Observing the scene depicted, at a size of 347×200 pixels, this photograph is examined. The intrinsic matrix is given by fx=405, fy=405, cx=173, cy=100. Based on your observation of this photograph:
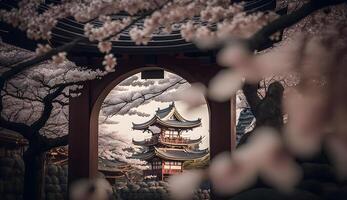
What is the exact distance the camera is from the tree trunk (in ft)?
34.2

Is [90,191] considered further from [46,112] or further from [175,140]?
[175,140]

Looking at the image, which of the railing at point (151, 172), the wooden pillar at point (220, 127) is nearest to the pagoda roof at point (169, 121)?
the railing at point (151, 172)

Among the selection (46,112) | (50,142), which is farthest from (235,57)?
(50,142)

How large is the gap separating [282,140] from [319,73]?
0.25 metres

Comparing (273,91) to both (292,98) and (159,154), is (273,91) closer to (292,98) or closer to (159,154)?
(292,98)

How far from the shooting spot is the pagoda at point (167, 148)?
29.8 meters

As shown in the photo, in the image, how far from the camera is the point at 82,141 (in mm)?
8258

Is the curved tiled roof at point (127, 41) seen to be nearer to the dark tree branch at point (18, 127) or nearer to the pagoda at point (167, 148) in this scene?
the dark tree branch at point (18, 127)

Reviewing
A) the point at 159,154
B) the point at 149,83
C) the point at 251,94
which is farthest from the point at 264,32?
the point at 159,154

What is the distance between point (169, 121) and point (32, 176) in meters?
20.7

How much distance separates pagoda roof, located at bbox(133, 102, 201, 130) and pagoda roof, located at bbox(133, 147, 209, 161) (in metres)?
1.83

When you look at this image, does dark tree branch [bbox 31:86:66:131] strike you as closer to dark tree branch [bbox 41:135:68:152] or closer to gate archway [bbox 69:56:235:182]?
dark tree branch [bbox 41:135:68:152]

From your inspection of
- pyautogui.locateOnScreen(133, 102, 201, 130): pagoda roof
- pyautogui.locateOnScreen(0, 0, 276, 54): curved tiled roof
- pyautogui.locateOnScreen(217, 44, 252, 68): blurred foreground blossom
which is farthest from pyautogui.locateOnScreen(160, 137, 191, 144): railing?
pyautogui.locateOnScreen(217, 44, 252, 68): blurred foreground blossom

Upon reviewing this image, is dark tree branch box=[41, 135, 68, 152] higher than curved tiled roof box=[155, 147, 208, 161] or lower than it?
higher
